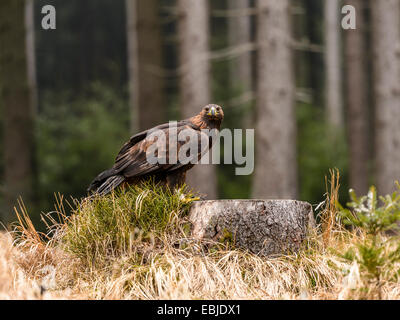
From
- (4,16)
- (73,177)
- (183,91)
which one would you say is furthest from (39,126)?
(183,91)

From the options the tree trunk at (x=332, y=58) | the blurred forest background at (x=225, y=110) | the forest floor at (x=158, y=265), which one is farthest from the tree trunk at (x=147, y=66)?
the tree trunk at (x=332, y=58)

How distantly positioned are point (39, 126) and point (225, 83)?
5165mm

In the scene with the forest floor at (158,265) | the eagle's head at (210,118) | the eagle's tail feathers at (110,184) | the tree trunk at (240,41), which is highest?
the tree trunk at (240,41)

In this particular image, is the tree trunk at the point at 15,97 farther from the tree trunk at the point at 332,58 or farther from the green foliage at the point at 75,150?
the tree trunk at the point at 332,58

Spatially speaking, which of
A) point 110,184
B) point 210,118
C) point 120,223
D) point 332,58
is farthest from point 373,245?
point 332,58

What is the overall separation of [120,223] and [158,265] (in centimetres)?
49

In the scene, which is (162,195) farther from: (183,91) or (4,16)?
(4,16)

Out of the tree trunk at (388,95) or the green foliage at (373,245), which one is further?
the tree trunk at (388,95)

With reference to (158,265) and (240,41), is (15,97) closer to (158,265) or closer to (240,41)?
(158,265)

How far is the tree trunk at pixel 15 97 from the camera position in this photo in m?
9.56

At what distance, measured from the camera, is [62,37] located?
2512 cm
